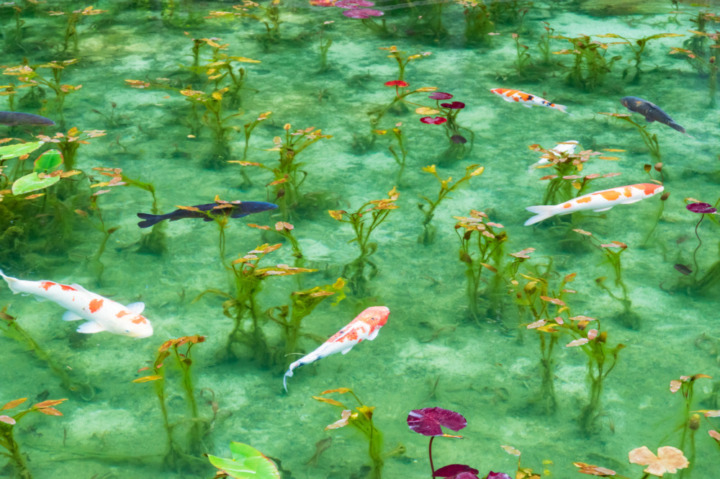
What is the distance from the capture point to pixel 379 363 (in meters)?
2.75

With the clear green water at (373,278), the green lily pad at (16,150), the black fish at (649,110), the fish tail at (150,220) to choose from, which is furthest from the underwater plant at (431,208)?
the green lily pad at (16,150)

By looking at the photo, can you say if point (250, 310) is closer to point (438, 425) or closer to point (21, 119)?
point (438, 425)

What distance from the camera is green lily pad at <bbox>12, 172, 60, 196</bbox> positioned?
10.6 feet

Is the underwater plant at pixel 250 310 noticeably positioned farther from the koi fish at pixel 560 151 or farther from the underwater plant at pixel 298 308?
the koi fish at pixel 560 151

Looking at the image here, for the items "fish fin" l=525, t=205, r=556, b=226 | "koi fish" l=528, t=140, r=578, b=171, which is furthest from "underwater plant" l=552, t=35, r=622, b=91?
"fish fin" l=525, t=205, r=556, b=226

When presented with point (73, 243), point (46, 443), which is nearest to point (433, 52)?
point (73, 243)

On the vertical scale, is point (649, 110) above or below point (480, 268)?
above

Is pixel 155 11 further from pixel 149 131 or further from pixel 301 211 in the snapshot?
pixel 301 211

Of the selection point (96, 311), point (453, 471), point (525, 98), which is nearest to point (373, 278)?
point (96, 311)

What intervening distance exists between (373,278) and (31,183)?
1695mm

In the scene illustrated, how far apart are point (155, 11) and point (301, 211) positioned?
4.24 m

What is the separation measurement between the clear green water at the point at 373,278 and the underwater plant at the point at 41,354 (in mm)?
31

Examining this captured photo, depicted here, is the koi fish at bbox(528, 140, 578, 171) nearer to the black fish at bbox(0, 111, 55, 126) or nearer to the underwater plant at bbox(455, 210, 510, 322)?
the underwater plant at bbox(455, 210, 510, 322)

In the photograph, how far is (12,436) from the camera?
2182 mm
